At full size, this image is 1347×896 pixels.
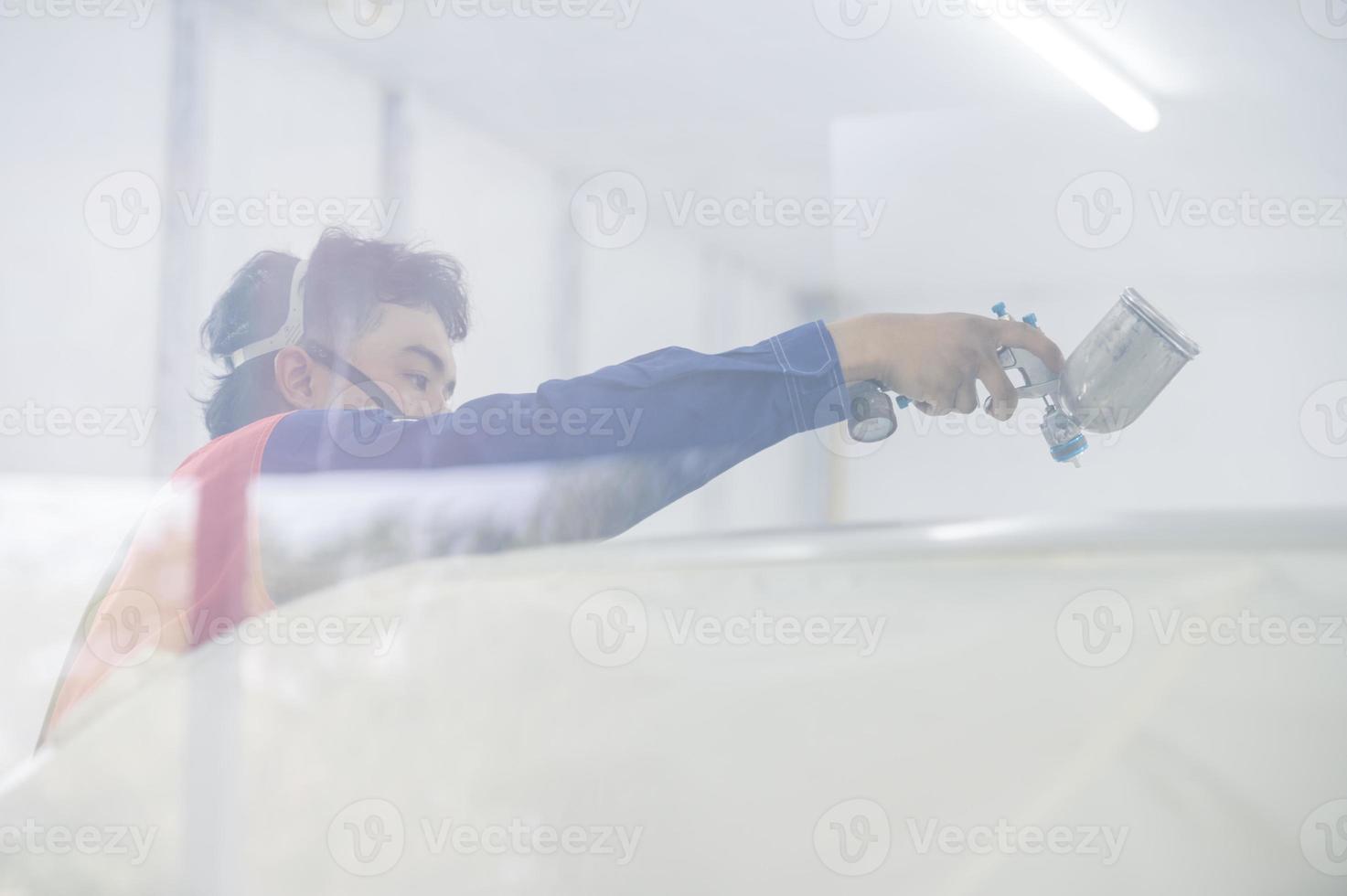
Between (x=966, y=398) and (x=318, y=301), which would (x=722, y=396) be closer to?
(x=966, y=398)

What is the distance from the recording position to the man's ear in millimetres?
1187

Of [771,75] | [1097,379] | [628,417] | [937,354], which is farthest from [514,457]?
[771,75]

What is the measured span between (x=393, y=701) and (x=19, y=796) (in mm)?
359

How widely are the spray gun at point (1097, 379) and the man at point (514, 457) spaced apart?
0.7 inches

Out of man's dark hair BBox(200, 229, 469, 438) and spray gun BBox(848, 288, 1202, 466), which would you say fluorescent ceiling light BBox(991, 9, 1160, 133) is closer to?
man's dark hair BBox(200, 229, 469, 438)

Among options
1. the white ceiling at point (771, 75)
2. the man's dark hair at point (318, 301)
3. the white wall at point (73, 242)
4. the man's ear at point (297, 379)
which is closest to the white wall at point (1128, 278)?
the white ceiling at point (771, 75)

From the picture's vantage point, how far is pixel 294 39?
1845mm

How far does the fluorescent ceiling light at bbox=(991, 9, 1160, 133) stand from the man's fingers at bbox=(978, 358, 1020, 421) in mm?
1661

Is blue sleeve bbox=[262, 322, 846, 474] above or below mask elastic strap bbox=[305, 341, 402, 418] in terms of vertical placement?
below

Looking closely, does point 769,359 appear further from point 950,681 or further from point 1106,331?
point 950,681

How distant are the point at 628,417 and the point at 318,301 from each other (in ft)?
1.99

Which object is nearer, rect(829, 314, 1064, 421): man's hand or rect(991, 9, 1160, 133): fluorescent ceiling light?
rect(829, 314, 1064, 421): man's hand

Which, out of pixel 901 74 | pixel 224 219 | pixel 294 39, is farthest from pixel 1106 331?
pixel 901 74

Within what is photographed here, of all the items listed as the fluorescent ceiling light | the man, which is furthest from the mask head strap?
the fluorescent ceiling light
